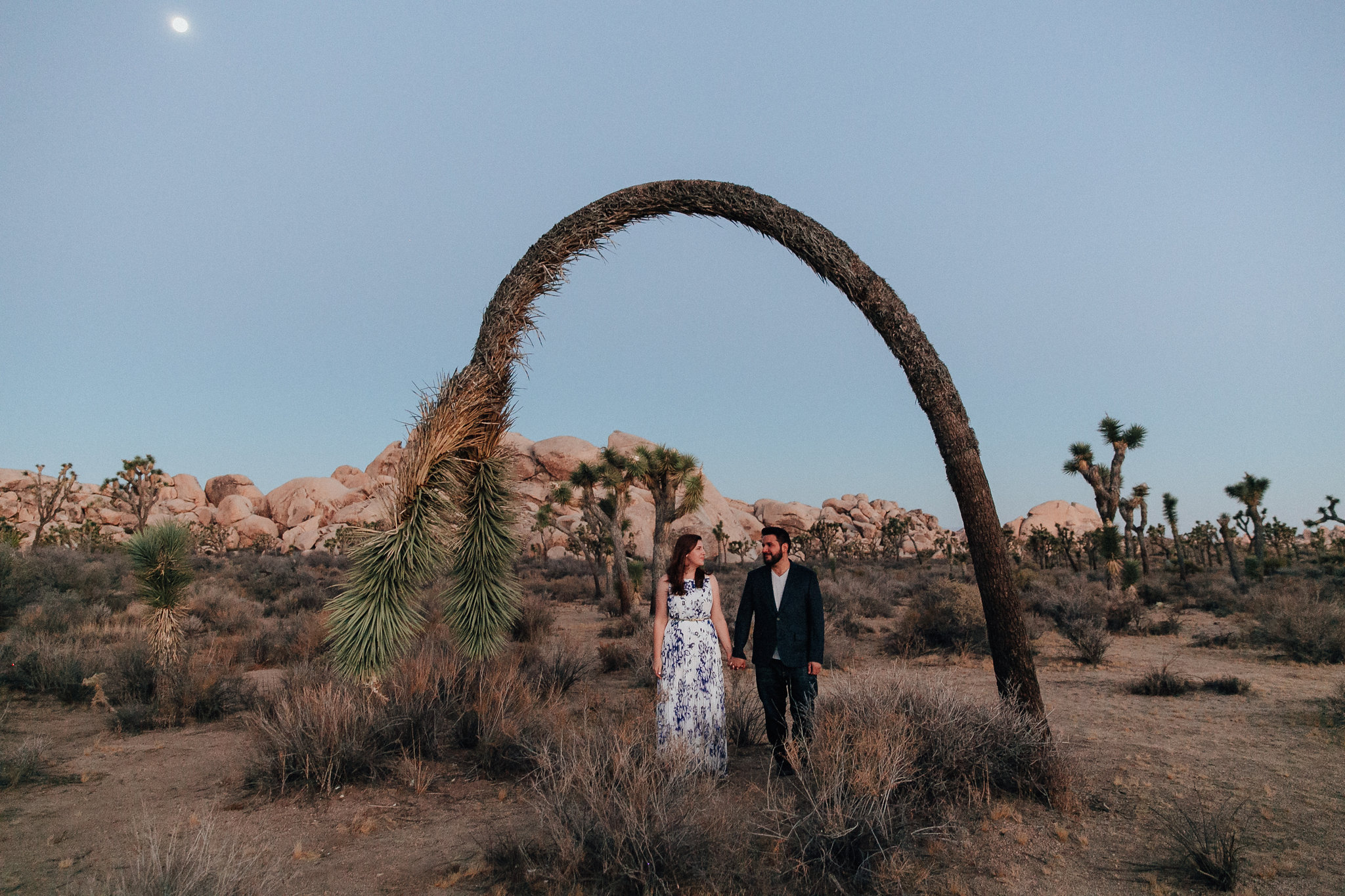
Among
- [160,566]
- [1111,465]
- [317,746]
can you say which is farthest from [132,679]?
[1111,465]

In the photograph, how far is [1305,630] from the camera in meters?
11.1

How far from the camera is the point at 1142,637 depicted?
1470cm

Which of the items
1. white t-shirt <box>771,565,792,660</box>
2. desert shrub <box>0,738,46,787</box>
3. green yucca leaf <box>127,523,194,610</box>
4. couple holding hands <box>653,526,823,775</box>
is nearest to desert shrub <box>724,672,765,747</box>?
couple holding hands <box>653,526,823,775</box>

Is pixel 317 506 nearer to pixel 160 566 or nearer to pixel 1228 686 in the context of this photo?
pixel 160 566

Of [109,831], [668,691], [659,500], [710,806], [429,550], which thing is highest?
[659,500]

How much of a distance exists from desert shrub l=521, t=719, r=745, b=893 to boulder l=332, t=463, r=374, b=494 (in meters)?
78.6

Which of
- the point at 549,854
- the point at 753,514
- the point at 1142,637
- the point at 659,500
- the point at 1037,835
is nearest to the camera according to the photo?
the point at 549,854

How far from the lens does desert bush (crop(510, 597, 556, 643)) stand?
13.4 meters

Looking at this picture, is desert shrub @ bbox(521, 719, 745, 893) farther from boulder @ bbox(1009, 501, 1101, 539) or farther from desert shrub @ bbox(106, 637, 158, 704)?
boulder @ bbox(1009, 501, 1101, 539)

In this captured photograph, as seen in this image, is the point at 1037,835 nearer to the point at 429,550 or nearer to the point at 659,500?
the point at 429,550

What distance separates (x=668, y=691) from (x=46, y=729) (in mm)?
7559

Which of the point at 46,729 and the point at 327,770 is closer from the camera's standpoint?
the point at 327,770

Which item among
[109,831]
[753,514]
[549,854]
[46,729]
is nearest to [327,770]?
[109,831]

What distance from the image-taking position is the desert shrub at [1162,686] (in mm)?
8945
